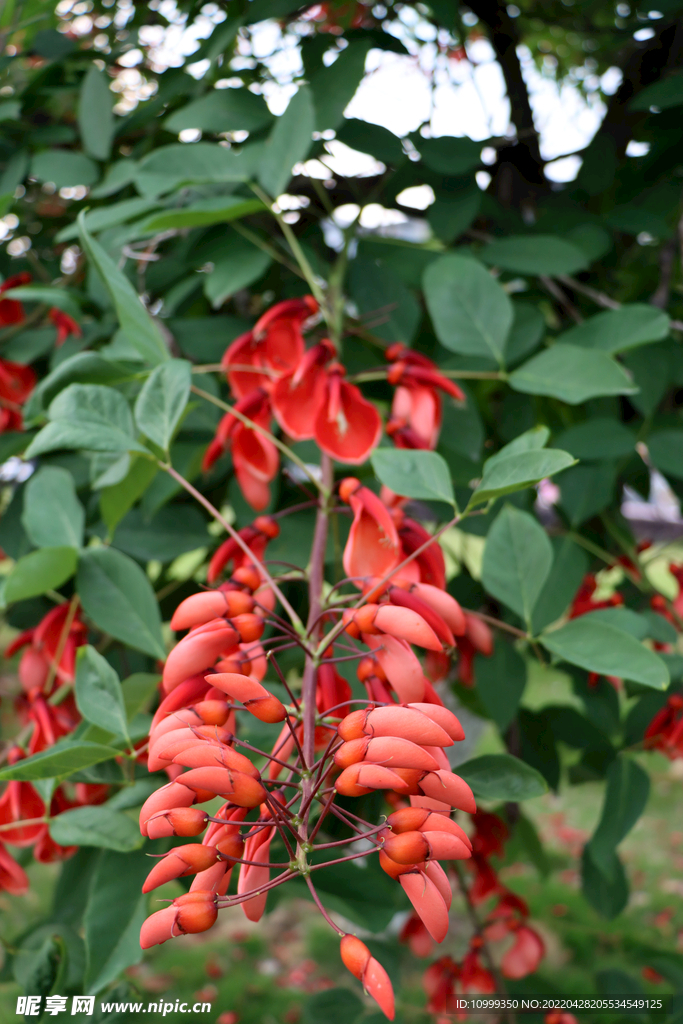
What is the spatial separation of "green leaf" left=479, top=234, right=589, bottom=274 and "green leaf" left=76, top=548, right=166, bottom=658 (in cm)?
40

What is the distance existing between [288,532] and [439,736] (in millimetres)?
297

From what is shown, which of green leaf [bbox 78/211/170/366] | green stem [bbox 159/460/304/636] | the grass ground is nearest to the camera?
green stem [bbox 159/460/304/636]

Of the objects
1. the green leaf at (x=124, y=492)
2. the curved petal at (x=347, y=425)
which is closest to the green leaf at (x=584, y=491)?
the curved petal at (x=347, y=425)

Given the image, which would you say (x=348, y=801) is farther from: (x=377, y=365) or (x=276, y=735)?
(x=377, y=365)

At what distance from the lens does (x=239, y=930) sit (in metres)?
1.74

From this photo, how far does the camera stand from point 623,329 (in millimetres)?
580

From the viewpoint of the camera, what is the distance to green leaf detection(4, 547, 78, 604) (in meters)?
0.48

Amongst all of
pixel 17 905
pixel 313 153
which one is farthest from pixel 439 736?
pixel 17 905

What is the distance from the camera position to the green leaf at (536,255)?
2.04 ft

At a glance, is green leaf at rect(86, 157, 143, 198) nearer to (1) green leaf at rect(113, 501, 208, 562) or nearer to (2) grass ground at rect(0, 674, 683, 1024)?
(1) green leaf at rect(113, 501, 208, 562)

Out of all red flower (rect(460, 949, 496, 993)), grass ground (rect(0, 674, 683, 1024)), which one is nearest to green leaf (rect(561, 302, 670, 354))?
red flower (rect(460, 949, 496, 993))

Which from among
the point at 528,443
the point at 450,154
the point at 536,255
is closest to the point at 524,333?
the point at 536,255

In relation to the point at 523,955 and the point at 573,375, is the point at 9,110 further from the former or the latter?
the point at 523,955

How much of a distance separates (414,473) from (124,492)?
0.74 ft
